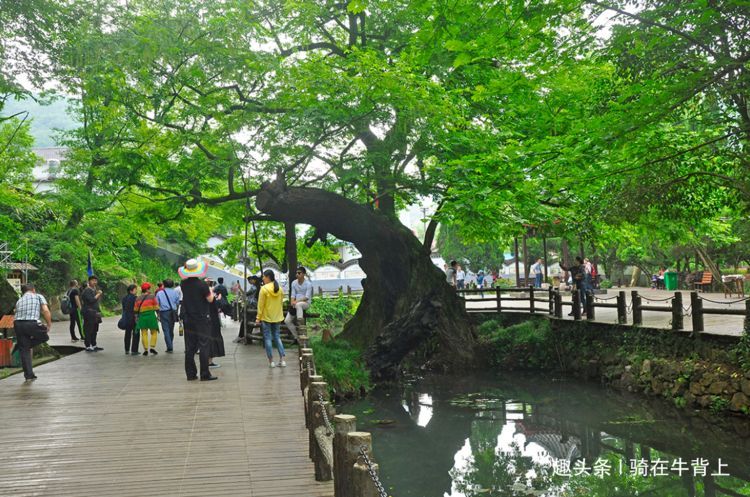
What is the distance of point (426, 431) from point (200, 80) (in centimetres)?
922

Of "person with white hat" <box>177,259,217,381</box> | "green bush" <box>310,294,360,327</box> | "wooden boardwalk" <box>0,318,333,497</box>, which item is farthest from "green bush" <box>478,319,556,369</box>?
"person with white hat" <box>177,259,217,381</box>

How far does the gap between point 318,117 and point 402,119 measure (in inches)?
67.9

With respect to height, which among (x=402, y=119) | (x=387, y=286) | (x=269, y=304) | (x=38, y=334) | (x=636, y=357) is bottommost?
(x=636, y=357)

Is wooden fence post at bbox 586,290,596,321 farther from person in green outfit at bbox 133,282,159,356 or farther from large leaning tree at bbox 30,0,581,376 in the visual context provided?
person in green outfit at bbox 133,282,159,356

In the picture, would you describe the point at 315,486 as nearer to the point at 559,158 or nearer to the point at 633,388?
the point at 559,158

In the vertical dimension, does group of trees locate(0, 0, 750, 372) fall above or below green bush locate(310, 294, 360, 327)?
above

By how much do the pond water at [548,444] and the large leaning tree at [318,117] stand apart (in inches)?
101

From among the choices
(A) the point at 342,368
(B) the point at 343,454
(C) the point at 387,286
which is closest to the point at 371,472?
(B) the point at 343,454

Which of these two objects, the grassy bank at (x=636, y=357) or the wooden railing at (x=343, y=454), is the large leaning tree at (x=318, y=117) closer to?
the grassy bank at (x=636, y=357)

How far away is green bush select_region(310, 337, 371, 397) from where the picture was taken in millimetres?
15141

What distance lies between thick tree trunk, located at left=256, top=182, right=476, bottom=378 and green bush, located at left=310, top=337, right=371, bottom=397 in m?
0.60

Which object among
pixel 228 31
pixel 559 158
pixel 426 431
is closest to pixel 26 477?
pixel 426 431

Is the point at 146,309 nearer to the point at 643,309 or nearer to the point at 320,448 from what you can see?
the point at 320,448

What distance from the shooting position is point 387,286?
58.4ft
